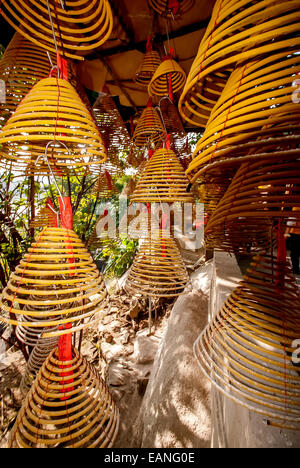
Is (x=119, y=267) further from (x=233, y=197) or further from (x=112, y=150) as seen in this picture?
(x=233, y=197)

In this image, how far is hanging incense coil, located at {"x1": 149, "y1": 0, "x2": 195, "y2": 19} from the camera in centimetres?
153

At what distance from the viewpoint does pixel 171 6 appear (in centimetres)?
153

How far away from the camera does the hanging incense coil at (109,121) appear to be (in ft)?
7.24

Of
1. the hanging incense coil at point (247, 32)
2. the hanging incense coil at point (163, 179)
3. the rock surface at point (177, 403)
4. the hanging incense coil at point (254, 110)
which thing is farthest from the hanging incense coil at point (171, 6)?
the rock surface at point (177, 403)

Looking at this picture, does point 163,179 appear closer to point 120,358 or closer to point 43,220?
point 43,220

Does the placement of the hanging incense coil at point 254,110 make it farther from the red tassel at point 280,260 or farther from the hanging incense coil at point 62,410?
the hanging incense coil at point 62,410

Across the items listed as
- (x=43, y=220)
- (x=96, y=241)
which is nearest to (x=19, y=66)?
(x=43, y=220)

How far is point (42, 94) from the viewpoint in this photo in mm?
661

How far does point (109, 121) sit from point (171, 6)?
1.06m

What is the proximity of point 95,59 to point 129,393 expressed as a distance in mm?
3585

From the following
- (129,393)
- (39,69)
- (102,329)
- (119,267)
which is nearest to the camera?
(39,69)

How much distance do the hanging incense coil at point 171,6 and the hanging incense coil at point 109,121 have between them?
33.2 inches
